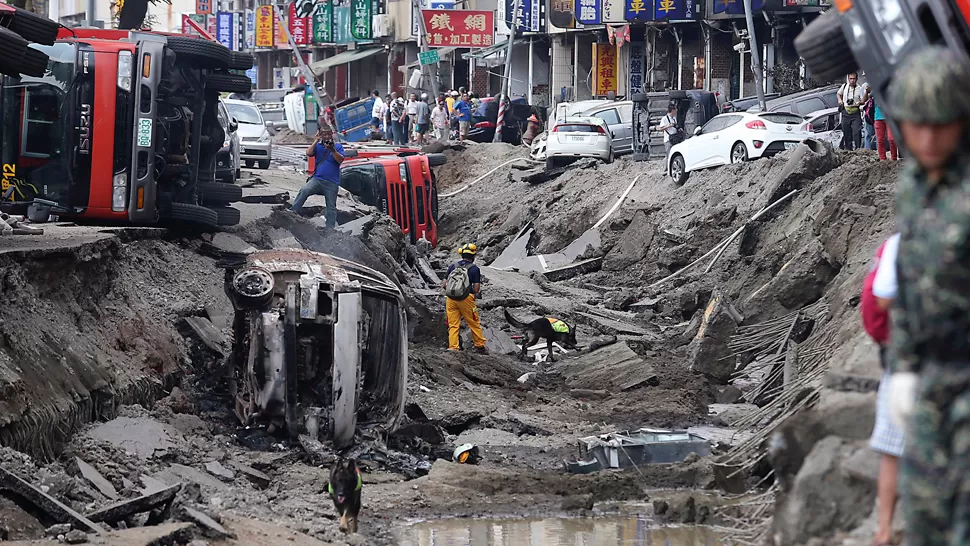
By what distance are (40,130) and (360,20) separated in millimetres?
50069

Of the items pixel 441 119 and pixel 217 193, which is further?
pixel 441 119

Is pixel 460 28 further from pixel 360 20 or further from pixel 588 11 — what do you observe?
pixel 360 20

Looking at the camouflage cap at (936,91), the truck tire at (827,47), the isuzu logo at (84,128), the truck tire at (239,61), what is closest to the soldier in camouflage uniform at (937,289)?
the camouflage cap at (936,91)

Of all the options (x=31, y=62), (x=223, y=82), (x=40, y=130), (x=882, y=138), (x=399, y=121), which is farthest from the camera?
(x=399, y=121)

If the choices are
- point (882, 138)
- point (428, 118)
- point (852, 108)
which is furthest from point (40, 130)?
point (428, 118)

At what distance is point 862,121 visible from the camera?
72.8ft

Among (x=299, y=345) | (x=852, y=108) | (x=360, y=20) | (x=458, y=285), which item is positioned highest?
(x=360, y=20)

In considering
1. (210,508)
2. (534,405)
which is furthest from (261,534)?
(534,405)

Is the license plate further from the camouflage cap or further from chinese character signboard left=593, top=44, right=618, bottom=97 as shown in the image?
chinese character signboard left=593, top=44, right=618, bottom=97

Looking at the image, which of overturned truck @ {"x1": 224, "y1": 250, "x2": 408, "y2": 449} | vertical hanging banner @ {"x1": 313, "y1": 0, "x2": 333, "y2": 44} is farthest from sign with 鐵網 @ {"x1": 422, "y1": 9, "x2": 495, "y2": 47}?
overturned truck @ {"x1": 224, "y1": 250, "x2": 408, "y2": 449}

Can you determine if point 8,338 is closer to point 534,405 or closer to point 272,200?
point 534,405

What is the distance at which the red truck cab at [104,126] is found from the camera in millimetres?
14102

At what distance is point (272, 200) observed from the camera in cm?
2131

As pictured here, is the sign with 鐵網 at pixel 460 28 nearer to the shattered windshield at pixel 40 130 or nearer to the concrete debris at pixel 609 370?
the concrete debris at pixel 609 370
